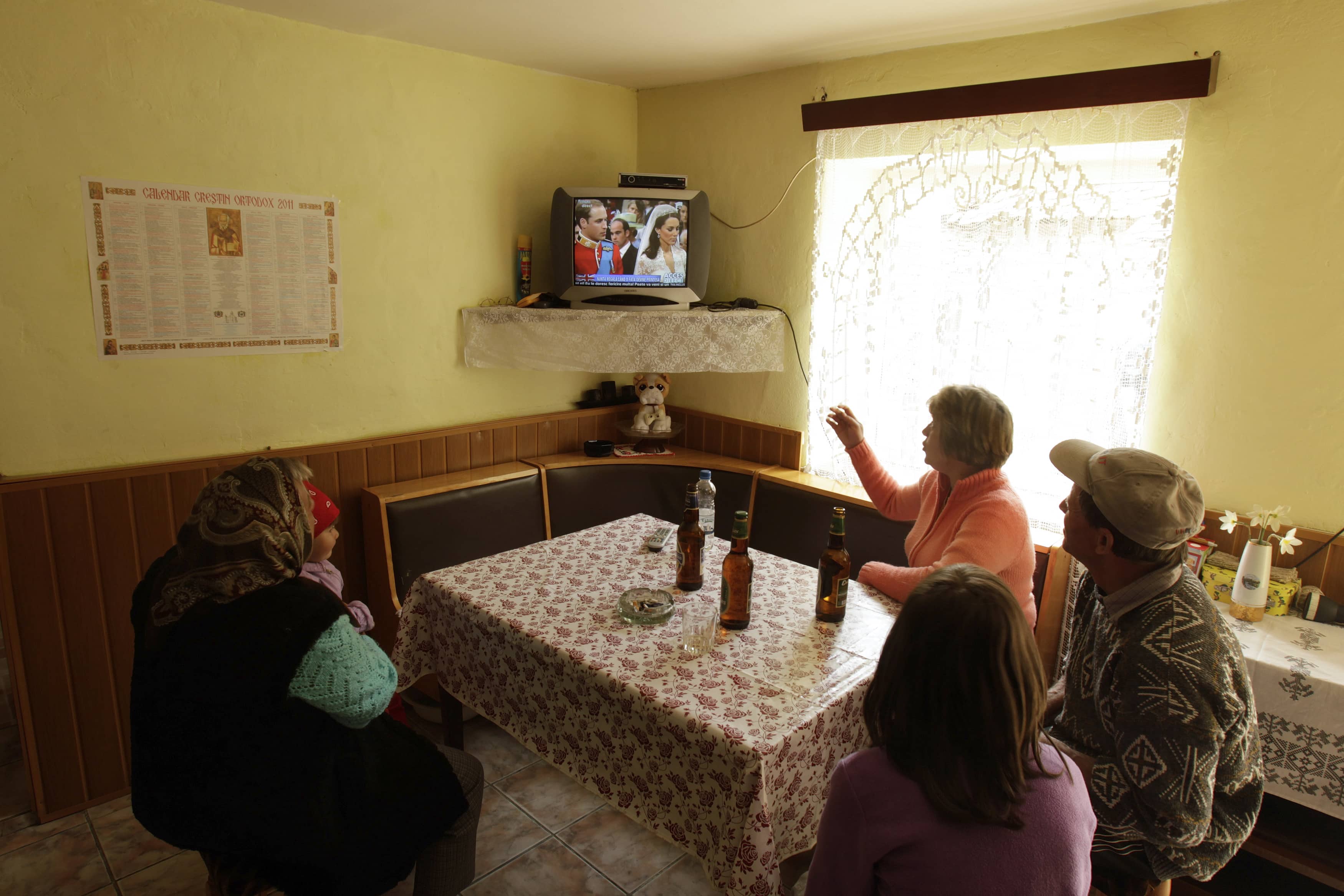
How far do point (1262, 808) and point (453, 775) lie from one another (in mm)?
1959

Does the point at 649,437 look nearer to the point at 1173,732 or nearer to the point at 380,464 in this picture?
the point at 380,464

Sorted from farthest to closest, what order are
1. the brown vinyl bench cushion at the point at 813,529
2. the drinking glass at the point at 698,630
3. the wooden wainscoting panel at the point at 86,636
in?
the brown vinyl bench cushion at the point at 813,529 < the wooden wainscoting panel at the point at 86,636 < the drinking glass at the point at 698,630

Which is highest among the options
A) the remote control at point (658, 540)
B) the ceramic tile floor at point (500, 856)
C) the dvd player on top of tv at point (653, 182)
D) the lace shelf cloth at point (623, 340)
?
the dvd player on top of tv at point (653, 182)

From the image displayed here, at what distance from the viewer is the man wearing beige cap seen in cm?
126

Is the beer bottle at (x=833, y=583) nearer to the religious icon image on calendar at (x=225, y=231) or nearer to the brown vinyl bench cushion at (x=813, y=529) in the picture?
the brown vinyl bench cushion at (x=813, y=529)

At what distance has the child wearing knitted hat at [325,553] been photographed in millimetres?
1826

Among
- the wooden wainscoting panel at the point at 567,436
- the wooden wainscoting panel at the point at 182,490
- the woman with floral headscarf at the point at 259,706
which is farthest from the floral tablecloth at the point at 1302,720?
the wooden wainscoting panel at the point at 182,490

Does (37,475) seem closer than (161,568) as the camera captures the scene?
No

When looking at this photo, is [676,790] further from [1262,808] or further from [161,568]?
[1262,808]

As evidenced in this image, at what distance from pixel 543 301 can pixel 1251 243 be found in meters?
2.44

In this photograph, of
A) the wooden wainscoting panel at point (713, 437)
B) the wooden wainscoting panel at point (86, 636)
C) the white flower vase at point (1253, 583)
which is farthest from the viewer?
the wooden wainscoting panel at point (713, 437)

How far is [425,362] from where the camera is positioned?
123 inches

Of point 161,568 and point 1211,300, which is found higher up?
point 1211,300

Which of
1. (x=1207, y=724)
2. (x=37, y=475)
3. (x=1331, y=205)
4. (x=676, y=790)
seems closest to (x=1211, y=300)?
(x=1331, y=205)
